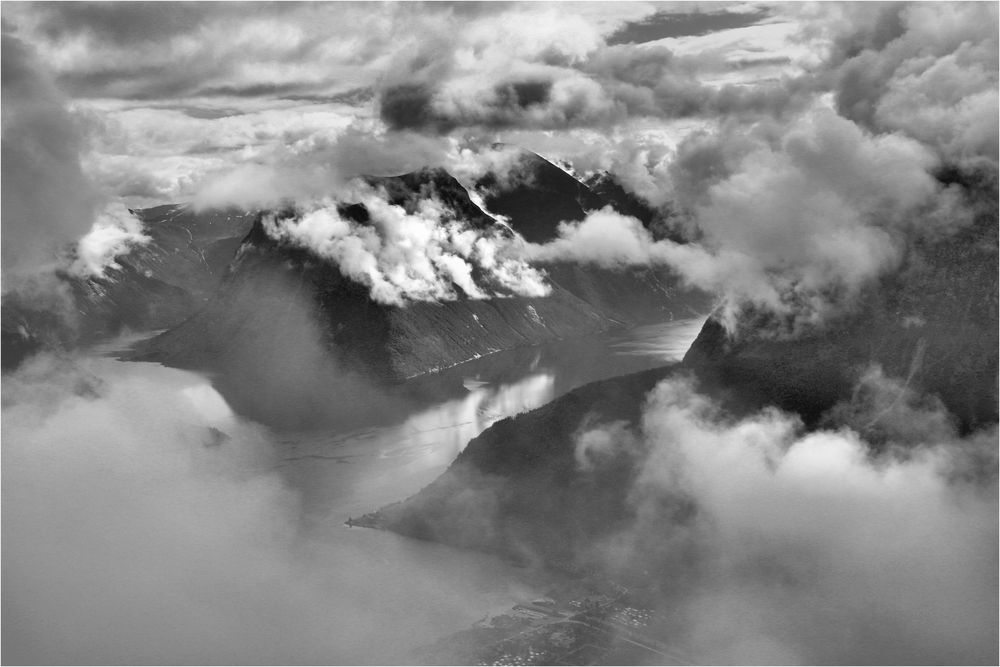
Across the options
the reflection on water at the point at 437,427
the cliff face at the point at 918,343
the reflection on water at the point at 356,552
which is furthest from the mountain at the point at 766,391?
the reflection on water at the point at 437,427

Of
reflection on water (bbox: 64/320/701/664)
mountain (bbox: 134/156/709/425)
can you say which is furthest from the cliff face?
mountain (bbox: 134/156/709/425)

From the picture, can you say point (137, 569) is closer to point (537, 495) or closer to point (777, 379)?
point (537, 495)

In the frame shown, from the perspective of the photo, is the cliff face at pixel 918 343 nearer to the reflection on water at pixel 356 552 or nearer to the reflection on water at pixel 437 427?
the reflection on water at pixel 356 552

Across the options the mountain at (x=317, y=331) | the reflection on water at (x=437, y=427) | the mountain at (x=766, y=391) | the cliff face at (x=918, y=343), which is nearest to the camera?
the cliff face at (x=918, y=343)

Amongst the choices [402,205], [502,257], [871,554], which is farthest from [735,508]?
[502,257]

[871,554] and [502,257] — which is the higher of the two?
[502,257]

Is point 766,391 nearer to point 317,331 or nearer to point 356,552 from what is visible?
point 356,552

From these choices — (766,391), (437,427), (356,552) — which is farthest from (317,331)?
(766,391)

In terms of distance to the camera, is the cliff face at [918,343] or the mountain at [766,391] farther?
the mountain at [766,391]

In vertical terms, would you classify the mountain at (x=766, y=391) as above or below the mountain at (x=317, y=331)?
below
